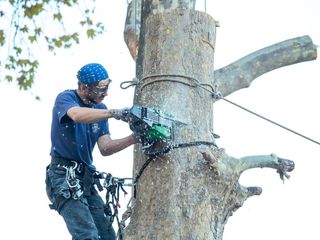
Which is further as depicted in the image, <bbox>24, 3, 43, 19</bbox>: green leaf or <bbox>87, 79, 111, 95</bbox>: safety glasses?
<bbox>24, 3, 43, 19</bbox>: green leaf

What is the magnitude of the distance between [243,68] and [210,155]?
41.3 inches

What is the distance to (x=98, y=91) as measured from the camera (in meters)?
4.29

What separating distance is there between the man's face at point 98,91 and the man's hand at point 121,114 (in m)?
0.40

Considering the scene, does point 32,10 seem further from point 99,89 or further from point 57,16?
point 99,89

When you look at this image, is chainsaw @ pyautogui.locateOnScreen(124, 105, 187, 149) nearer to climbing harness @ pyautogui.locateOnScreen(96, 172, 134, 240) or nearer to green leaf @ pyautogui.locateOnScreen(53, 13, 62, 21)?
climbing harness @ pyautogui.locateOnScreen(96, 172, 134, 240)

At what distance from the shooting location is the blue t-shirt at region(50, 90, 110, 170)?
4215mm

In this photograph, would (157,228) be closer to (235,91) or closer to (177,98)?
(177,98)

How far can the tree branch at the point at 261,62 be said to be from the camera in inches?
179

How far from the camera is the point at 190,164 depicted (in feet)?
12.5

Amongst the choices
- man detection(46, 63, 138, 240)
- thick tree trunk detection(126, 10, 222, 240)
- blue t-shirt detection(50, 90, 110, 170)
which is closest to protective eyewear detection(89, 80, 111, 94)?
man detection(46, 63, 138, 240)

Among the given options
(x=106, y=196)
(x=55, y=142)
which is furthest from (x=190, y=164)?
(x=55, y=142)

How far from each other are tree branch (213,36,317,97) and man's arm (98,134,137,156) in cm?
64

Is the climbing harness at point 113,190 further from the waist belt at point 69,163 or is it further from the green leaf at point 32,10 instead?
the green leaf at point 32,10

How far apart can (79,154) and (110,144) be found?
0.73 feet
